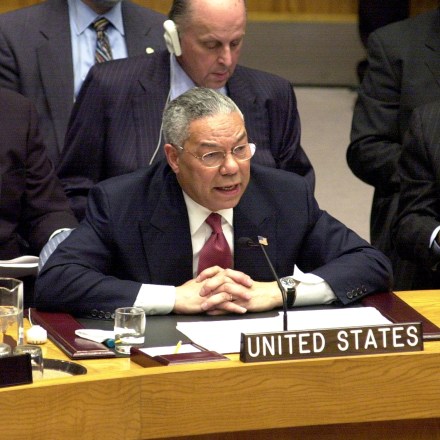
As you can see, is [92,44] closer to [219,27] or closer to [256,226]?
[219,27]

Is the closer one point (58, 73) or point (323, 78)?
point (58, 73)

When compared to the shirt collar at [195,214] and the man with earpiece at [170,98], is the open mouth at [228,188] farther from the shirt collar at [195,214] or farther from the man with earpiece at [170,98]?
the man with earpiece at [170,98]

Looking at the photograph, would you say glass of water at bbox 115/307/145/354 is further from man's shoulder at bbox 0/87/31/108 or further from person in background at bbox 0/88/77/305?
man's shoulder at bbox 0/87/31/108

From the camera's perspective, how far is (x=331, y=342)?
2.47 metres

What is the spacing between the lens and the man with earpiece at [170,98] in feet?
12.5

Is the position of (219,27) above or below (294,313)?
above

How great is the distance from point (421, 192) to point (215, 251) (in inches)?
30.6

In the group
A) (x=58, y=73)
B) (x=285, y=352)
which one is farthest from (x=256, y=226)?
(x=58, y=73)

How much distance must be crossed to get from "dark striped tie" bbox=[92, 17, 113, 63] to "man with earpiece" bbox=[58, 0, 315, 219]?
48cm

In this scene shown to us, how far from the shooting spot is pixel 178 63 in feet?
12.8

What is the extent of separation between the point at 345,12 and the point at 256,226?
5293mm

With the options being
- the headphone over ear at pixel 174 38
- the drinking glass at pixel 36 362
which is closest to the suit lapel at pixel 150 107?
the headphone over ear at pixel 174 38

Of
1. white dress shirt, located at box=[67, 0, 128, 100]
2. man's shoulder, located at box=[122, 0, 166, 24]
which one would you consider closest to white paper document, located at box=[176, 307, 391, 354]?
white dress shirt, located at box=[67, 0, 128, 100]

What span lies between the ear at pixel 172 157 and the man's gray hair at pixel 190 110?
0.05ft
